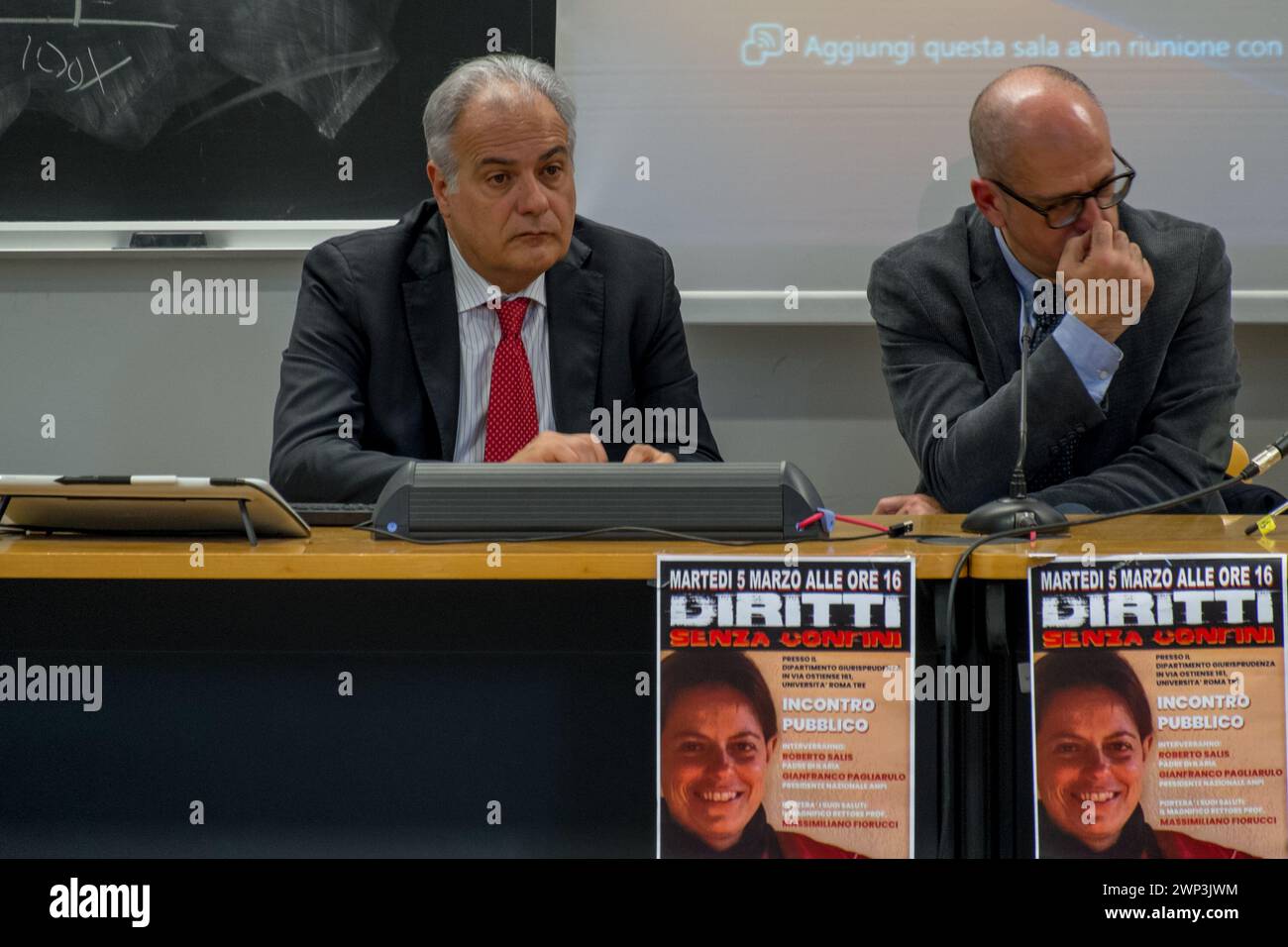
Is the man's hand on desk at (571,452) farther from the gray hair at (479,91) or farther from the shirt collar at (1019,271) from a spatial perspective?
the shirt collar at (1019,271)

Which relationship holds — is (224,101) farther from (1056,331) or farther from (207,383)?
(1056,331)

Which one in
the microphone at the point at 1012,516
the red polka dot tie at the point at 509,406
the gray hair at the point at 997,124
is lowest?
the microphone at the point at 1012,516

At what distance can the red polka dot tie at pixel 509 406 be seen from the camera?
195cm

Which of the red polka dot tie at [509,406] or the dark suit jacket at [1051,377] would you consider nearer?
the dark suit jacket at [1051,377]

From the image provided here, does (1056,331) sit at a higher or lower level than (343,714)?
higher

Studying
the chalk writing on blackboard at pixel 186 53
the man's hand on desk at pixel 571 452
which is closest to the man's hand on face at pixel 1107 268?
the man's hand on desk at pixel 571 452

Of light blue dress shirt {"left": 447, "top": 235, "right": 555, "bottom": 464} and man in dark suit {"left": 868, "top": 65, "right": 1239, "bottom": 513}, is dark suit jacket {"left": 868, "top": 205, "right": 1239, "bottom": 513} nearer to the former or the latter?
man in dark suit {"left": 868, "top": 65, "right": 1239, "bottom": 513}

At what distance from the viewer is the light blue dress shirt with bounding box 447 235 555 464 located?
77.6 inches

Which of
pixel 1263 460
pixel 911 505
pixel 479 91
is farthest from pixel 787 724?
pixel 479 91

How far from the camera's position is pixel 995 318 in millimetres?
1979

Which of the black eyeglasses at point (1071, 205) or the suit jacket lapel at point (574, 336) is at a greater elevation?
the black eyeglasses at point (1071, 205)

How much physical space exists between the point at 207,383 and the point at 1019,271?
159 cm
